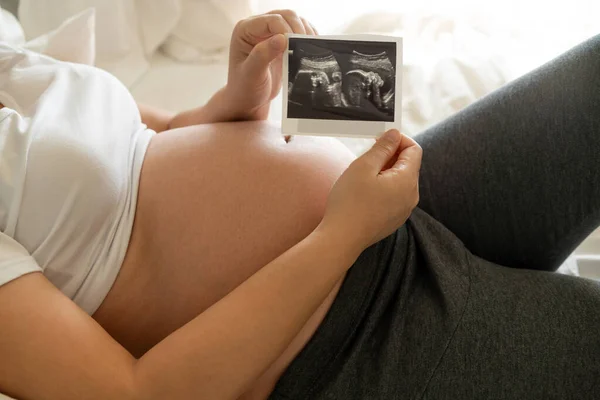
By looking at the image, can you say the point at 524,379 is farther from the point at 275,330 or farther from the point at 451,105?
the point at 451,105

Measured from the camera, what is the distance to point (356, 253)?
0.68 metres

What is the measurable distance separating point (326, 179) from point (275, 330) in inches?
10.5

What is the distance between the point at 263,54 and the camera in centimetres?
79

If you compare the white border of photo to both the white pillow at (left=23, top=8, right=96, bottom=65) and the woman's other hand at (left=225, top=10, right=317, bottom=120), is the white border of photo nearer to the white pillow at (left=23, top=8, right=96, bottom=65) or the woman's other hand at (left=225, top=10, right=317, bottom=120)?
the woman's other hand at (left=225, top=10, right=317, bottom=120)

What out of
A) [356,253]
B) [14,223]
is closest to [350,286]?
[356,253]

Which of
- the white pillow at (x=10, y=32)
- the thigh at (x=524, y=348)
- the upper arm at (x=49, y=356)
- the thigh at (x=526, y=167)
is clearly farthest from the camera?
the white pillow at (x=10, y=32)

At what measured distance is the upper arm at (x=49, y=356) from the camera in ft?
1.82

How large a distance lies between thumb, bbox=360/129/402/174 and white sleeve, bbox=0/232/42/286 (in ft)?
1.45

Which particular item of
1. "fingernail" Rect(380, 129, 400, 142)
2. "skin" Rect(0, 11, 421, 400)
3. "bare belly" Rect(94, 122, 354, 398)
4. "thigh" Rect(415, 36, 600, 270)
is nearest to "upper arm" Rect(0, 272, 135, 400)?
"skin" Rect(0, 11, 421, 400)

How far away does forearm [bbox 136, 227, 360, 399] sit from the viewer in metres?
0.59

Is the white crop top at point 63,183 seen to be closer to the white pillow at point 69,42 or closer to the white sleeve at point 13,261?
the white sleeve at point 13,261

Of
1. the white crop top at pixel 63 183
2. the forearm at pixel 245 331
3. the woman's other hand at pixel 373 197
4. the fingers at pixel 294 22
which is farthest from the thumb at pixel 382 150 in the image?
the white crop top at pixel 63 183

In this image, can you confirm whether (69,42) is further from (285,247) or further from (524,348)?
(524,348)

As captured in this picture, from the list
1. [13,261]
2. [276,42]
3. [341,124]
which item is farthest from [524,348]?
[13,261]
